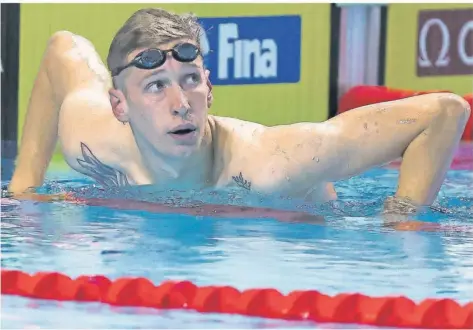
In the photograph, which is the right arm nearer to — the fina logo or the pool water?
the pool water

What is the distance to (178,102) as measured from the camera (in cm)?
340

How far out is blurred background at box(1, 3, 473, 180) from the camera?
5.62 meters

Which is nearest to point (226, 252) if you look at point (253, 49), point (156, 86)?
point (156, 86)

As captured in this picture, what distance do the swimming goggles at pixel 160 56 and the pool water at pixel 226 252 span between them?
458mm

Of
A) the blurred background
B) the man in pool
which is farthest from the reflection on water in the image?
the blurred background

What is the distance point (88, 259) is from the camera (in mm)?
3016

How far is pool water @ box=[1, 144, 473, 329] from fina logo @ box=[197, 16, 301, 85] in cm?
191

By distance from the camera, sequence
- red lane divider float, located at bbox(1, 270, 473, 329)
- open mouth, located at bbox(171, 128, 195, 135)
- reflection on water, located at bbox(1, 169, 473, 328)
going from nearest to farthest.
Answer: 1. red lane divider float, located at bbox(1, 270, 473, 329)
2. reflection on water, located at bbox(1, 169, 473, 328)
3. open mouth, located at bbox(171, 128, 195, 135)

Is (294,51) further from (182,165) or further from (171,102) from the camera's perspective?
(171,102)

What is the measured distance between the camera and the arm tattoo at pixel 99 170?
3.72m

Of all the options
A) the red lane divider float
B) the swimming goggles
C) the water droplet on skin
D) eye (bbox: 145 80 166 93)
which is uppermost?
the swimming goggles

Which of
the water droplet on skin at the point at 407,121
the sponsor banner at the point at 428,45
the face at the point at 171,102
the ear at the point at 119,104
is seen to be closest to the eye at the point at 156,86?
the face at the point at 171,102

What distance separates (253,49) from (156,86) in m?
2.52

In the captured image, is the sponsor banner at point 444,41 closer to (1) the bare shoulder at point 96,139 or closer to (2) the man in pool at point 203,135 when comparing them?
(2) the man in pool at point 203,135
